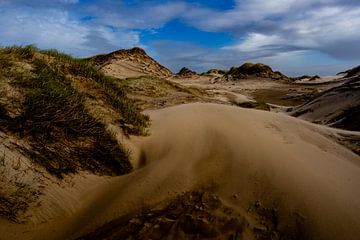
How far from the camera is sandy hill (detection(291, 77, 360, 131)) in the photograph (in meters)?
7.17

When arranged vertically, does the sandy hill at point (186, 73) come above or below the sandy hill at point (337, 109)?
above

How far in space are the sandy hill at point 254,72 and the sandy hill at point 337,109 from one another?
68.8 ft

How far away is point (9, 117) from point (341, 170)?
306 centimetres

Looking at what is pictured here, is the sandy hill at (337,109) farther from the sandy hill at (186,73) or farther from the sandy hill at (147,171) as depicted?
the sandy hill at (186,73)

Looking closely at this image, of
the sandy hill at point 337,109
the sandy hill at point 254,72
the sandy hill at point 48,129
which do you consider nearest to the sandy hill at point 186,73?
the sandy hill at point 254,72

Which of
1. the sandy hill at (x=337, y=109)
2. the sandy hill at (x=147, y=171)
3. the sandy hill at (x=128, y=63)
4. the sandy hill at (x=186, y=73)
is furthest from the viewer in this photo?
the sandy hill at (x=186, y=73)

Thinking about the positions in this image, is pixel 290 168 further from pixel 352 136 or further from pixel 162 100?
pixel 162 100

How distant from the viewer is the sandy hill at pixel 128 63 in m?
22.3

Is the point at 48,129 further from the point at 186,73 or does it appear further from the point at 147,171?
the point at 186,73

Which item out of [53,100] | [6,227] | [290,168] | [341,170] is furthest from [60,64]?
[341,170]

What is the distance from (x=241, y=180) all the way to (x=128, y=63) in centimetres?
2189

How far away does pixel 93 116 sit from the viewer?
12.1 feet

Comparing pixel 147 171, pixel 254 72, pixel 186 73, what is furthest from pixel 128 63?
pixel 147 171

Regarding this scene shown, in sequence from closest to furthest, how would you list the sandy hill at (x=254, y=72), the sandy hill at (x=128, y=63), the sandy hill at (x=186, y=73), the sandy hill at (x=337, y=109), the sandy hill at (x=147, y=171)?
the sandy hill at (x=147, y=171), the sandy hill at (x=337, y=109), the sandy hill at (x=128, y=63), the sandy hill at (x=254, y=72), the sandy hill at (x=186, y=73)
